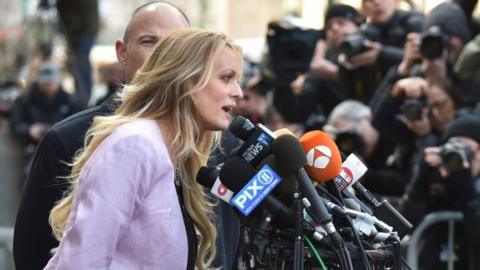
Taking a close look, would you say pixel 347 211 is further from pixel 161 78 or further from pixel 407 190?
pixel 407 190

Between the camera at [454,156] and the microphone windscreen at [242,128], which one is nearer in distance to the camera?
the microphone windscreen at [242,128]

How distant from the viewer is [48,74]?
14336 mm

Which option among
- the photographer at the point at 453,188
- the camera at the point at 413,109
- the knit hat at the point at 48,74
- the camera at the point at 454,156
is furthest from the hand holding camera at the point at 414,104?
the knit hat at the point at 48,74

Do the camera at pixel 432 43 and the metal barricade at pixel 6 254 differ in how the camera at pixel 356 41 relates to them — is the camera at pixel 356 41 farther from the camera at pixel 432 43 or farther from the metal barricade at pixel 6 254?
the metal barricade at pixel 6 254

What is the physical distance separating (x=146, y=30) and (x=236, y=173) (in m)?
1.35

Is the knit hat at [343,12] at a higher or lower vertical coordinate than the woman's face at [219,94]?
lower

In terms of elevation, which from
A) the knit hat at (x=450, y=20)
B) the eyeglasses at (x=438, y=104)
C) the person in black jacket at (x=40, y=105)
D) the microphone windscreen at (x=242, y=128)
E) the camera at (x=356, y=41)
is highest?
the microphone windscreen at (x=242, y=128)

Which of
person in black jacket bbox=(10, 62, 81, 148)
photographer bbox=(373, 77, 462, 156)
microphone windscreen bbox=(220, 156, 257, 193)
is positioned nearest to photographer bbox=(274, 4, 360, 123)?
photographer bbox=(373, 77, 462, 156)

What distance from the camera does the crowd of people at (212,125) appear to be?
3594mm

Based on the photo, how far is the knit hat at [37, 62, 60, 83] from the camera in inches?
562

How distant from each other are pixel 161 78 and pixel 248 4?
31010mm

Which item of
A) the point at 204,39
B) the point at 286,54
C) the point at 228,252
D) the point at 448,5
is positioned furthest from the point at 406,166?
the point at 204,39

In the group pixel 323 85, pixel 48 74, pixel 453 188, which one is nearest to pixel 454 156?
pixel 453 188

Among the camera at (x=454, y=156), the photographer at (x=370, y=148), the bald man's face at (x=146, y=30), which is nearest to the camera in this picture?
the bald man's face at (x=146, y=30)
